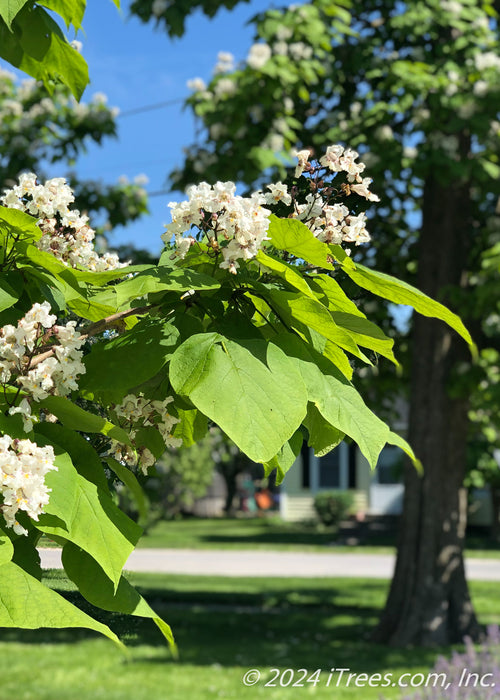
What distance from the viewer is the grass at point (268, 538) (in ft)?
83.9

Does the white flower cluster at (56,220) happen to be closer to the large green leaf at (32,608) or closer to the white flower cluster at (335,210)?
the white flower cluster at (335,210)

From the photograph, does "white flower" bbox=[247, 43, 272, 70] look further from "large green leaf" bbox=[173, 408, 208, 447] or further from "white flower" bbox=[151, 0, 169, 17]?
"large green leaf" bbox=[173, 408, 208, 447]

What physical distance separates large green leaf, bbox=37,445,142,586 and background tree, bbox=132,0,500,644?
7019mm

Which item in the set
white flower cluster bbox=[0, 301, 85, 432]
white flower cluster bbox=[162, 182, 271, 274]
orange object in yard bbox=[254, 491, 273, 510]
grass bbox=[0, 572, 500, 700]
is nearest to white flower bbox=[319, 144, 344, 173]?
white flower cluster bbox=[162, 182, 271, 274]

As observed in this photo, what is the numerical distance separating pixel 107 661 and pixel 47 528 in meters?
8.68

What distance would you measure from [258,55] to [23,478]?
8050 mm

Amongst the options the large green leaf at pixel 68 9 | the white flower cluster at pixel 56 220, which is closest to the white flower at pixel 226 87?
the large green leaf at pixel 68 9

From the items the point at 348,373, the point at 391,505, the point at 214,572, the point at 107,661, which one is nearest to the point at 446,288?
the point at 107,661

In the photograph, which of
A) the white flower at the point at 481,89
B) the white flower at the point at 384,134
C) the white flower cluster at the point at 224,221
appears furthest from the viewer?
the white flower at the point at 384,134

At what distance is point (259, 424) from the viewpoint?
151 cm

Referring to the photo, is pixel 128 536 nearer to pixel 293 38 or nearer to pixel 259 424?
pixel 259 424

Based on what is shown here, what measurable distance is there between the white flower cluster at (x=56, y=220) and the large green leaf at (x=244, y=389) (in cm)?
66

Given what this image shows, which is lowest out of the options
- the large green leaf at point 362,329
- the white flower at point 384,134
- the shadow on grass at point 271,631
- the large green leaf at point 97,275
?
the shadow on grass at point 271,631

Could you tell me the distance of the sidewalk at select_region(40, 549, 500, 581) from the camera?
19188 millimetres
